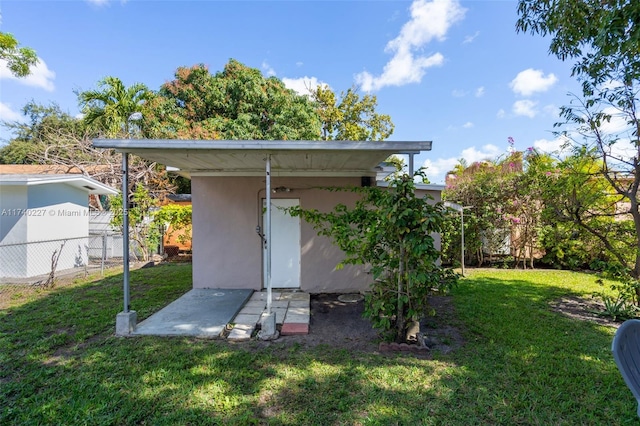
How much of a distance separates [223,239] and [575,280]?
916 centimetres

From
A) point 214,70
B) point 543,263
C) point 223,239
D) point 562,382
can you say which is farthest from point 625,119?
point 214,70

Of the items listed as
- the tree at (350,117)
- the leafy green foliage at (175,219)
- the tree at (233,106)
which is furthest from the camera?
the tree at (350,117)

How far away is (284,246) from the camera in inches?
275

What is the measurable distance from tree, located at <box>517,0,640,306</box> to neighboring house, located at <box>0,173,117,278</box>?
11.0 meters

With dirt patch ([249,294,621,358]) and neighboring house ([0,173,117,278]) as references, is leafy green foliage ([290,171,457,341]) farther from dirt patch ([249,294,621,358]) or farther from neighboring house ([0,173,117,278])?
neighboring house ([0,173,117,278])

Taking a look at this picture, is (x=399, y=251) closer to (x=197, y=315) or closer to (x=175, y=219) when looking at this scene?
(x=197, y=315)

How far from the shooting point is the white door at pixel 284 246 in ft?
22.9

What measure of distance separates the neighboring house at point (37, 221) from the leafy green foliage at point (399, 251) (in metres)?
8.02

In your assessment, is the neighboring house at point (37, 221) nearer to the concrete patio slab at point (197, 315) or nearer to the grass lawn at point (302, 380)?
the concrete patio slab at point (197, 315)

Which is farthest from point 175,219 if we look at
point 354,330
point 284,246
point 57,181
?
point 354,330

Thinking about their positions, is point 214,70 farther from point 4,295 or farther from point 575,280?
point 575,280

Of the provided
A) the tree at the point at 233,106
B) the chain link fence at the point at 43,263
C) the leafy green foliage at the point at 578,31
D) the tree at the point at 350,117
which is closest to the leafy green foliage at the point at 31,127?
the tree at the point at 233,106

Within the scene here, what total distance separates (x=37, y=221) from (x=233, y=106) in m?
10.00

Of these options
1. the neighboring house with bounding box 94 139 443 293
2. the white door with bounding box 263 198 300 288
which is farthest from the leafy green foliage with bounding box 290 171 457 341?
the white door with bounding box 263 198 300 288
